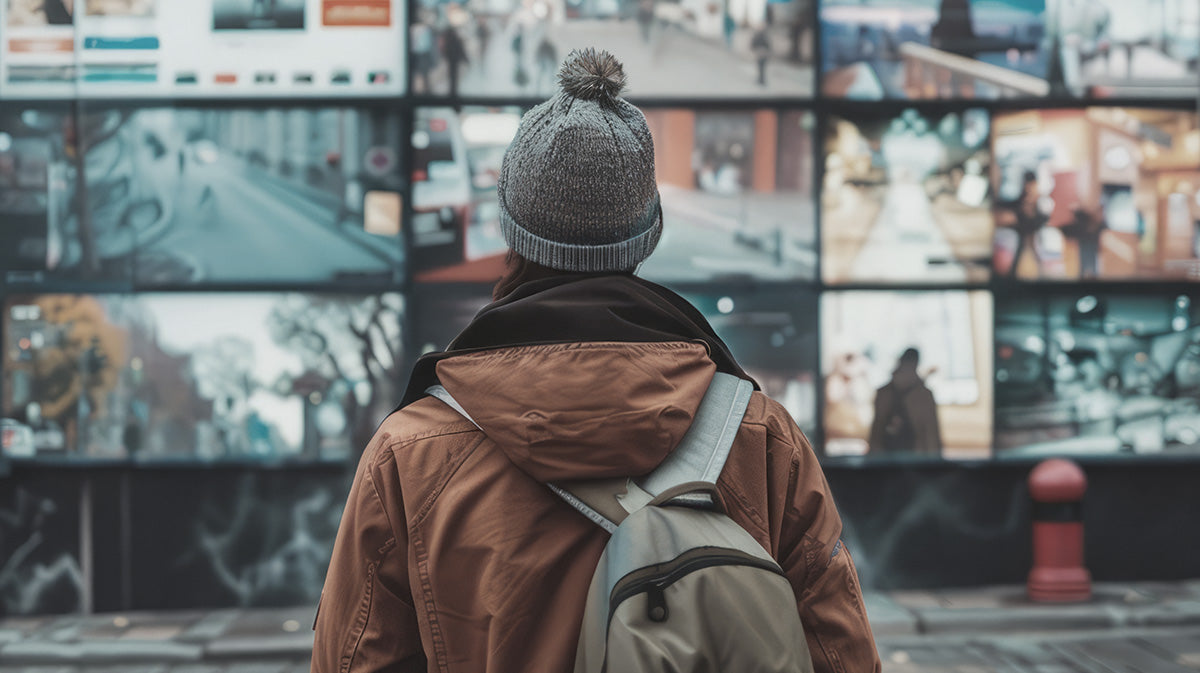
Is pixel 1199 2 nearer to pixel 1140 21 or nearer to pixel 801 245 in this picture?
pixel 1140 21

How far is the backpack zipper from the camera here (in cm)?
130

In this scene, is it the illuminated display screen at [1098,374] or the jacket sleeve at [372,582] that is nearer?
the jacket sleeve at [372,582]

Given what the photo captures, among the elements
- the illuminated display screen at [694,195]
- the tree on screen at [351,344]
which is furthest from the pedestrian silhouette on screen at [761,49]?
the tree on screen at [351,344]

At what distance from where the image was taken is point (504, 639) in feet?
4.78

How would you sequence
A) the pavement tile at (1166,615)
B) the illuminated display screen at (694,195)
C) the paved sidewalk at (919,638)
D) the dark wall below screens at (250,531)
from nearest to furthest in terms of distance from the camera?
1. the paved sidewalk at (919,638)
2. the pavement tile at (1166,615)
3. the dark wall below screens at (250,531)
4. the illuminated display screen at (694,195)

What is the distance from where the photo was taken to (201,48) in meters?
7.36

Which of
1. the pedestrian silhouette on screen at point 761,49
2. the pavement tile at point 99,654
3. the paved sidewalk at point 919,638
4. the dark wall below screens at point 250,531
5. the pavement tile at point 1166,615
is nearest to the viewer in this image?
the paved sidewalk at point 919,638

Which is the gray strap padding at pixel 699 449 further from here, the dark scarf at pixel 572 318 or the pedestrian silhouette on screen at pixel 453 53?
the pedestrian silhouette on screen at pixel 453 53

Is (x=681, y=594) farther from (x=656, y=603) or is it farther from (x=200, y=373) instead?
(x=200, y=373)

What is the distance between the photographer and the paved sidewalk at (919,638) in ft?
19.7

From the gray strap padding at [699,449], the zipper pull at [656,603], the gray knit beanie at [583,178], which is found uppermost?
the gray knit beanie at [583,178]

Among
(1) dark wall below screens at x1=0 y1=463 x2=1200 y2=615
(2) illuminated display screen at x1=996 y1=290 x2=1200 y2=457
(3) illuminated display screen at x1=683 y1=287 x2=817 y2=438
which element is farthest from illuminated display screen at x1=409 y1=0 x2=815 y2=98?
(1) dark wall below screens at x1=0 y1=463 x2=1200 y2=615

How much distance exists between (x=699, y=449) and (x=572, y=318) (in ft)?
0.81

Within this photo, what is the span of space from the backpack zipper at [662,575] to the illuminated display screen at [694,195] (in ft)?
20.1
